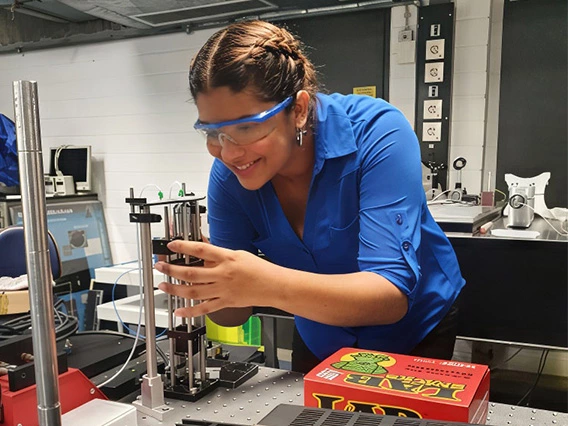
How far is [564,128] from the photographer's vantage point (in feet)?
9.68

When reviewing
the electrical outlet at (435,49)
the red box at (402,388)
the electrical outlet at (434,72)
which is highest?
the electrical outlet at (435,49)

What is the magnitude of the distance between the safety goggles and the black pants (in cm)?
58

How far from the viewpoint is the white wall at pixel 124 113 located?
12.7ft

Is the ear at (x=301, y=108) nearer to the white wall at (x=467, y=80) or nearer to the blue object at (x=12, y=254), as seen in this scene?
the blue object at (x=12, y=254)

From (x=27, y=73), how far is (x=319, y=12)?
280 centimetres

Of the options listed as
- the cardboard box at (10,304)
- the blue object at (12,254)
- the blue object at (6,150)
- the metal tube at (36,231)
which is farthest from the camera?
the blue object at (6,150)

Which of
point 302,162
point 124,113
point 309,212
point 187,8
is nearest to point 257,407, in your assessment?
point 309,212

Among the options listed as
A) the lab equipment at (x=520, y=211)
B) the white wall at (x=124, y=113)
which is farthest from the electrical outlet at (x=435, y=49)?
the white wall at (x=124, y=113)

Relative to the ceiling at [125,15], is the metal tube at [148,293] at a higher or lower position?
lower

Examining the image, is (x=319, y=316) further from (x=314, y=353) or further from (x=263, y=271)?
(x=314, y=353)

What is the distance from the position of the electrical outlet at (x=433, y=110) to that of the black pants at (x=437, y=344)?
7.08ft

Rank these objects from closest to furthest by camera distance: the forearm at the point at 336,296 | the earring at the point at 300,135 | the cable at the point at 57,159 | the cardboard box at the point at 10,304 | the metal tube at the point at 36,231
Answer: the metal tube at the point at 36,231
the forearm at the point at 336,296
the earring at the point at 300,135
the cardboard box at the point at 10,304
the cable at the point at 57,159

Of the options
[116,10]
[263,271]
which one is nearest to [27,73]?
[116,10]

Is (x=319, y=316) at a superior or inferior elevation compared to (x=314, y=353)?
superior
